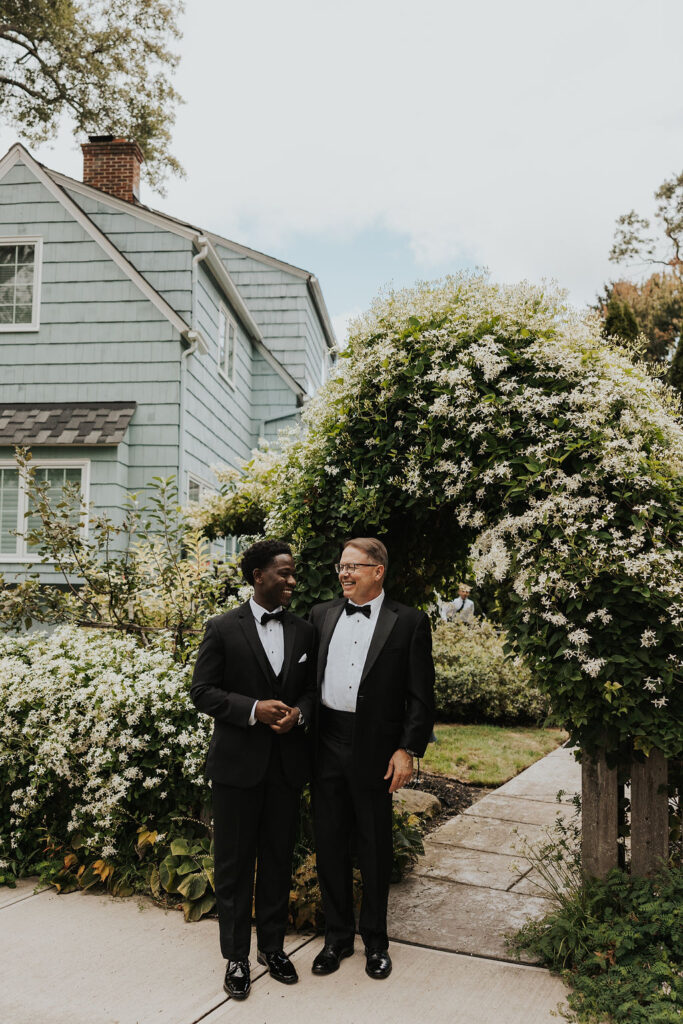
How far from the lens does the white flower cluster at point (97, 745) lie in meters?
4.74

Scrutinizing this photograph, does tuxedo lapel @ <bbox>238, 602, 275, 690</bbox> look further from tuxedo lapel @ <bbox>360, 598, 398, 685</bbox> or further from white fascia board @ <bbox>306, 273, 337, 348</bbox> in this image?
white fascia board @ <bbox>306, 273, 337, 348</bbox>

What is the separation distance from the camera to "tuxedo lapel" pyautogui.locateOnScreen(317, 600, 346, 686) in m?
3.90

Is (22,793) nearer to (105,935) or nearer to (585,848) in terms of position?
(105,935)

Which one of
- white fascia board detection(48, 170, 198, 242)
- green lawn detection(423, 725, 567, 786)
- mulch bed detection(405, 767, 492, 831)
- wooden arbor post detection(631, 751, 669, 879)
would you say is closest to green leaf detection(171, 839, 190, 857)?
wooden arbor post detection(631, 751, 669, 879)

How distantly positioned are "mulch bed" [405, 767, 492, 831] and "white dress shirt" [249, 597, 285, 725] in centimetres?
336

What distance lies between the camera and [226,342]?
44.8 feet

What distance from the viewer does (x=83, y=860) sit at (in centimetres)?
492

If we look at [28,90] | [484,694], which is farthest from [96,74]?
[484,694]

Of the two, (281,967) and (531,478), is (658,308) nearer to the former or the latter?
(531,478)

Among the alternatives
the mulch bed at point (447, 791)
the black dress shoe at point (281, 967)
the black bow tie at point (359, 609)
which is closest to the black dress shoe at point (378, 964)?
the black dress shoe at point (281, 967)

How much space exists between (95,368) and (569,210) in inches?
1597

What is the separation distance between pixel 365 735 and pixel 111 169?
36.5 feet

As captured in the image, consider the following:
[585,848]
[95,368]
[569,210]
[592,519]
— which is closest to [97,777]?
[585,848]

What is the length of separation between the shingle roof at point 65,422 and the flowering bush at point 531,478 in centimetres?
596
